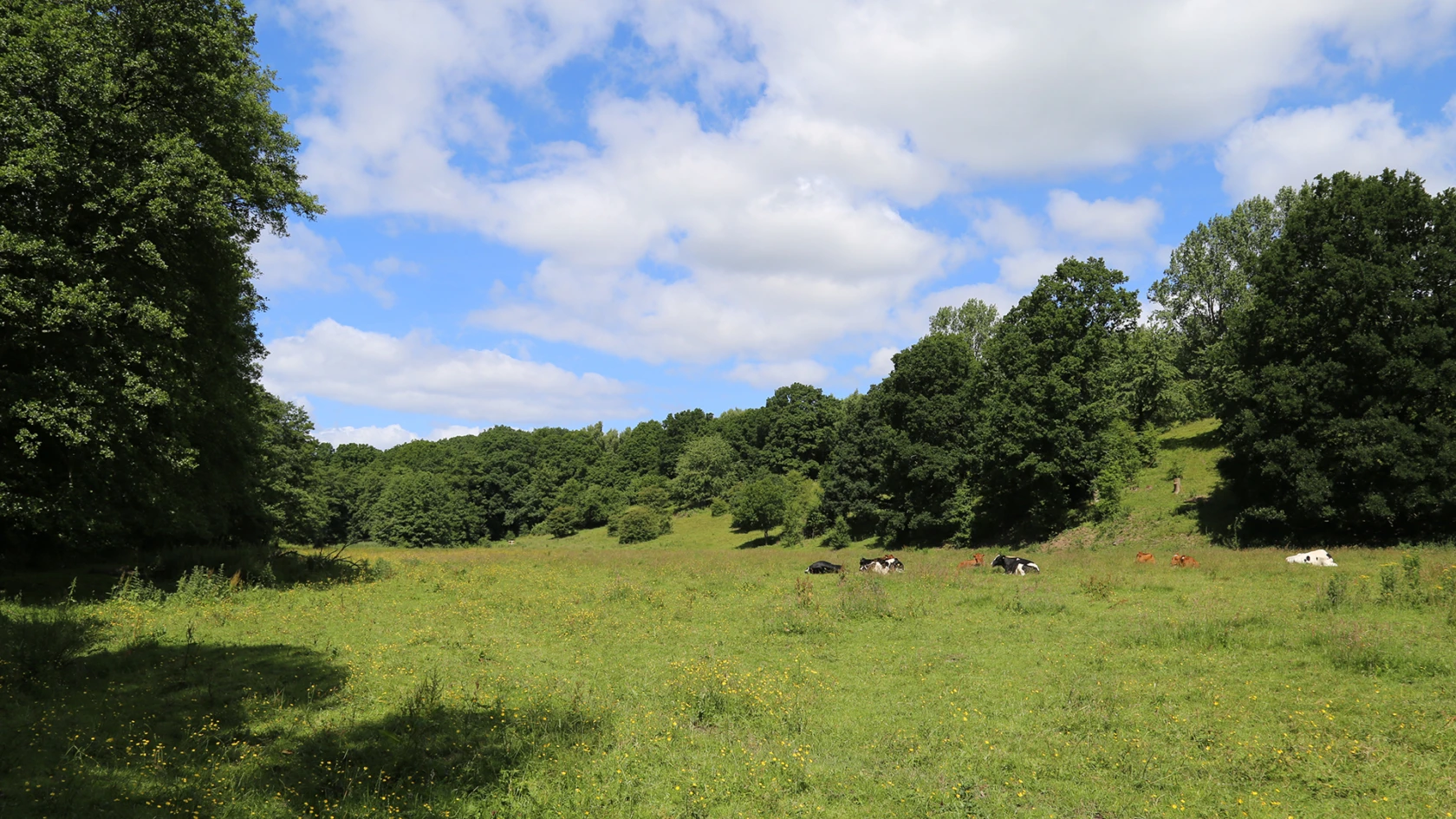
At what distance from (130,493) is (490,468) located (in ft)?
305

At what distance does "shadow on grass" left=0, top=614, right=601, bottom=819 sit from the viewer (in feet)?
24.7

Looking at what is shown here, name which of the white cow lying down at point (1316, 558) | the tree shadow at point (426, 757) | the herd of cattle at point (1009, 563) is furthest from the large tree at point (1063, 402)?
the tree shadow at point (426, 757)

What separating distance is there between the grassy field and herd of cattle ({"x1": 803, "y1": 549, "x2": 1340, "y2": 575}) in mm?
2519

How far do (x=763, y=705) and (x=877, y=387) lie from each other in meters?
56.4

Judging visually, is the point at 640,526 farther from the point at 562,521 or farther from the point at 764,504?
the point at 562,521

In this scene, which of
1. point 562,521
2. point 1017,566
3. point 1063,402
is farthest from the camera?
point 562,521

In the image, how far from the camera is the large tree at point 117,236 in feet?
50.2

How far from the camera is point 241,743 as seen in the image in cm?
920

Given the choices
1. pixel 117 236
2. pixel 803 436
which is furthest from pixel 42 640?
pixel 803 436

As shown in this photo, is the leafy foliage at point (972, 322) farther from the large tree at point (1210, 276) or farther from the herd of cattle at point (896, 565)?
the herd of cattle at point (896, 565)

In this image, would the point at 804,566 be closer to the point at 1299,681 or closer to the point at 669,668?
the point at 669,668

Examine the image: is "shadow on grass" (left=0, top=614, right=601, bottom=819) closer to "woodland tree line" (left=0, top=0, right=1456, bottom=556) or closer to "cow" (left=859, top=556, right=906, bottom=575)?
"woodland tree line" (left=0, top=0, right=1456, bottom=556)

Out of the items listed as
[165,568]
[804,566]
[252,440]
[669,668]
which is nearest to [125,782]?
[669,668]

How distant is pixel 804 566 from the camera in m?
32.2
